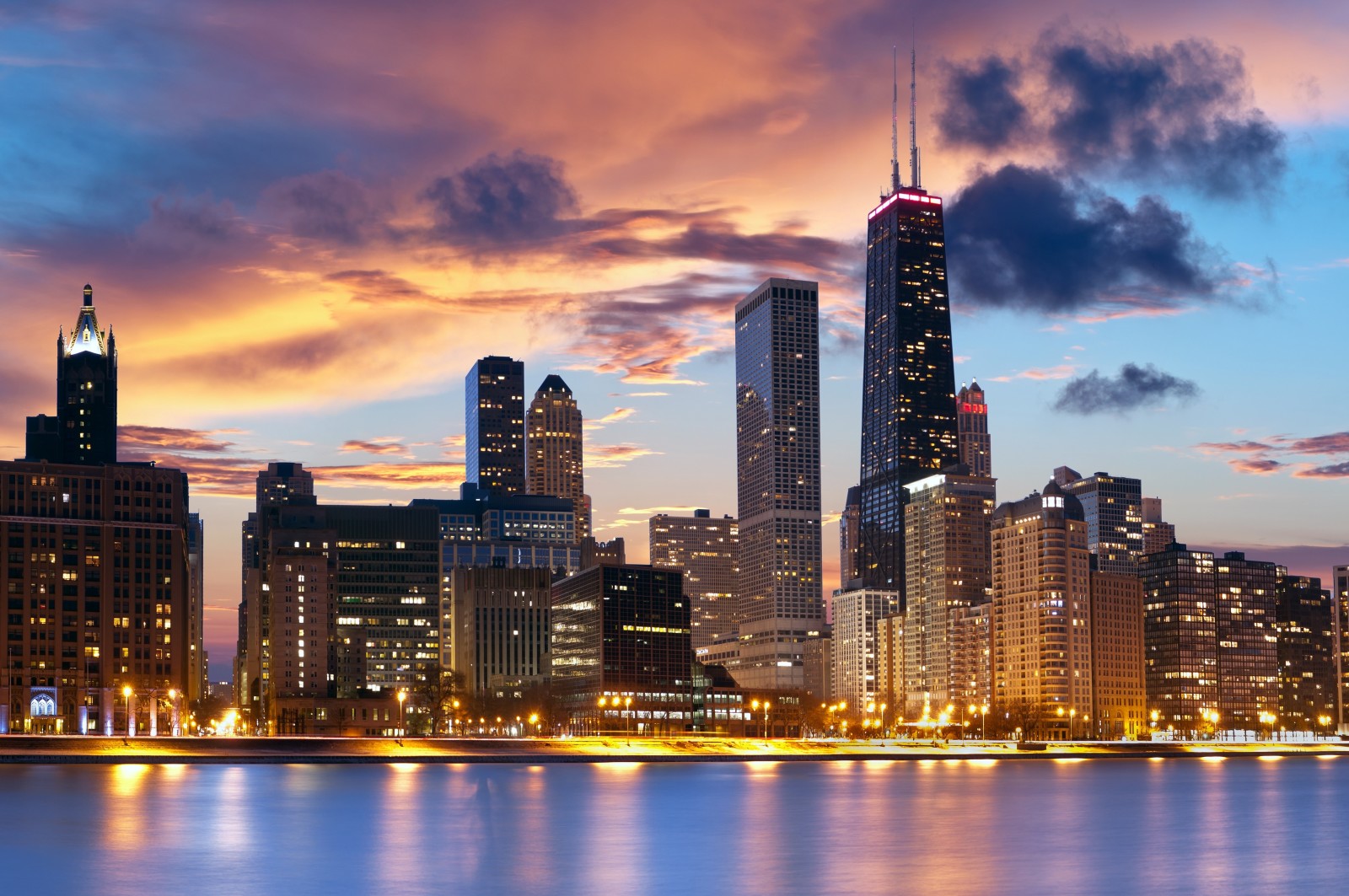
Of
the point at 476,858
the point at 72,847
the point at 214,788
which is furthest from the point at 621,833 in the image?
the point at 214,788

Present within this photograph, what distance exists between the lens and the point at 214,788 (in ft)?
481

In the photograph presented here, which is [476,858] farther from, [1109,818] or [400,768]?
[400,768]

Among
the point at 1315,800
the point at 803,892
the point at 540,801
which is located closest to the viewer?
the point at 803,892

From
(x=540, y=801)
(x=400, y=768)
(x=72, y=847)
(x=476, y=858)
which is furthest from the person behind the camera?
(x=400, y=768)

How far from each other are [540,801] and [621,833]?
31.4 meters

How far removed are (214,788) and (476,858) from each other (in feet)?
231

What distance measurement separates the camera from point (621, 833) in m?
98.2

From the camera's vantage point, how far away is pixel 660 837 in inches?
3794

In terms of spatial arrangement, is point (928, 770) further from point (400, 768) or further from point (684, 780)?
point (400, 768)

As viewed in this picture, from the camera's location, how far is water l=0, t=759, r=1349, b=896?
74.6 m

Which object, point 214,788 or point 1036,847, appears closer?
point 1036,847

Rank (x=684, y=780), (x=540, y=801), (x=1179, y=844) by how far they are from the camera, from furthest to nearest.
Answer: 1. (x=684, y=780)
2. (x=540, y=801)
3. (x=1179, y=844)

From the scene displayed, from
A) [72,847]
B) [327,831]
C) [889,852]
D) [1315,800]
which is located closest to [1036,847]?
[889,852]

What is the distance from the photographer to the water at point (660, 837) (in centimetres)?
7462
